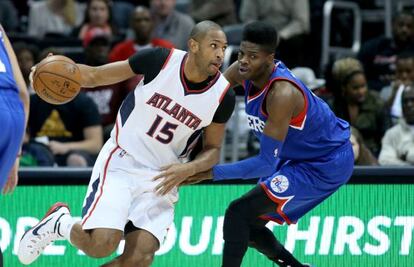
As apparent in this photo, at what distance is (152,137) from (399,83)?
3.91 metres

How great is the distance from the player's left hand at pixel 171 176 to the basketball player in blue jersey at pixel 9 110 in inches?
53.7

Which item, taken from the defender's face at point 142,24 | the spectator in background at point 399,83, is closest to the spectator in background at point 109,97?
the defender's face at point 142,24

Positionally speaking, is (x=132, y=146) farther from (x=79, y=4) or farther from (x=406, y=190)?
(x=79, y=4)

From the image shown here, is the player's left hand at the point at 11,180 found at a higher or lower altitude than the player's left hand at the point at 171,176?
higher

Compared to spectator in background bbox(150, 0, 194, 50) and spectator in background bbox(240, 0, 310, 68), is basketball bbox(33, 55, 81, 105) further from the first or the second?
spectator in background bbox(240, 0, 310, 68)

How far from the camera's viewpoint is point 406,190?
723 centimetres

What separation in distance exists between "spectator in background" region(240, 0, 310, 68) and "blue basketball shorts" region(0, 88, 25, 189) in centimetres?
624

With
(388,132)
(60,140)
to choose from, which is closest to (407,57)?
(388,132)

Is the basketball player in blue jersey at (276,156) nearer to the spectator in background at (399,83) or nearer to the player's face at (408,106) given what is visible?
the player's face at (408,106)

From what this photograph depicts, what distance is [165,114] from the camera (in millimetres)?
6172

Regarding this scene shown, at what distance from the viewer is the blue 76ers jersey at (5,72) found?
15.6ft

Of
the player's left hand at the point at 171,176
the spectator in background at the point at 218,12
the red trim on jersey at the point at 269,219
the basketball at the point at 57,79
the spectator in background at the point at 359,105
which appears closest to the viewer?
the player's left hand at the point at 171,176

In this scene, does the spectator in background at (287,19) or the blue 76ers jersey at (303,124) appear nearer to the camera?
the blue 76ers jersey at (303,124)

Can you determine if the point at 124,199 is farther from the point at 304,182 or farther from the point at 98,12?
the point at 98,12
